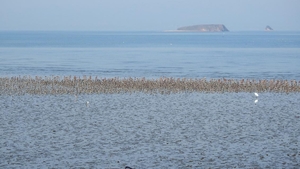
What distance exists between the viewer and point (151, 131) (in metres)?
33.3

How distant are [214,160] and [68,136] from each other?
987 centimetres

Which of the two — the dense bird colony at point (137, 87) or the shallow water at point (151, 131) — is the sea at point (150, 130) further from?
the dense bird colony at point (137, 87)

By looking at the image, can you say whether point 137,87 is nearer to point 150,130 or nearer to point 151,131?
point 150,130

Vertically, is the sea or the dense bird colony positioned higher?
the dense bird colony

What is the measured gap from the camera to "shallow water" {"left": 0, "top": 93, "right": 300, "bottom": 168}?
26.0 m

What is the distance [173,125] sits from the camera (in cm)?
3562

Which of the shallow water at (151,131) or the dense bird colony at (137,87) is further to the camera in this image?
the dense bird colony at (137,87)

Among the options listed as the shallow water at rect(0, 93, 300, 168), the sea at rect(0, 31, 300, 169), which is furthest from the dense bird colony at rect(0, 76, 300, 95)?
the shallow water at rect(0, 93, 300, 168)

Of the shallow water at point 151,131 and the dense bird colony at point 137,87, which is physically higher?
the dense bird colony at point 137,87

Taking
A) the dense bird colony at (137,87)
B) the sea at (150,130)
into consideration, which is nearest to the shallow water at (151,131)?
the sea at (150,130)

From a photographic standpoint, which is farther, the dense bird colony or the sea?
the dense bird colony

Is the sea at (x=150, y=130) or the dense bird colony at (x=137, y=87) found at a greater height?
the dense bird colony at (x=137, y=87)

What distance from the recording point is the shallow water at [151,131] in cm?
2600

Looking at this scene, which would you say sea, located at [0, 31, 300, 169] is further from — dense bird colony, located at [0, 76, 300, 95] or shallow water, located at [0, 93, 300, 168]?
dense bird colony, located at [0, 76, 300, 95]
